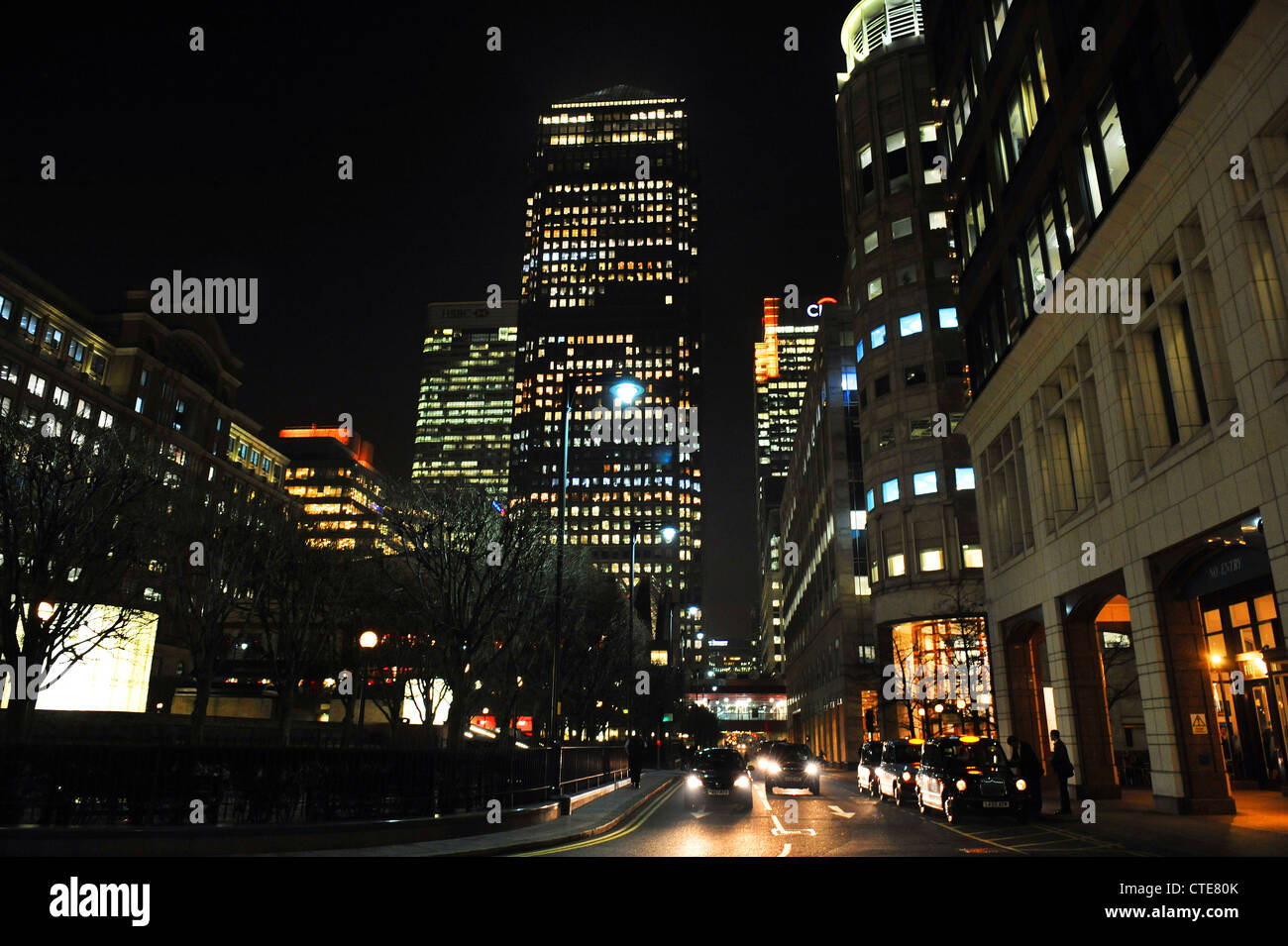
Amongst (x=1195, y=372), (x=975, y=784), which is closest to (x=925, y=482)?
(x=1195, y=372)

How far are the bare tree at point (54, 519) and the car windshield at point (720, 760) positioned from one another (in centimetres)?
2041

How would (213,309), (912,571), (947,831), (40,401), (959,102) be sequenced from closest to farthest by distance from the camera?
1. (947,831)
2. (959,102)
3. (912,571)
4. (40,401)
5. (213,309)

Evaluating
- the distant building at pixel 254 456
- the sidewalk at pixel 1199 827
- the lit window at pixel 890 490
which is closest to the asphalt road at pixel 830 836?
the sidewalk at pixel 1199 827

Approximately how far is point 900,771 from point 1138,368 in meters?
13.8

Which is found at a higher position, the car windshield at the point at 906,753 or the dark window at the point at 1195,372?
the dark window at the point at 1195,372

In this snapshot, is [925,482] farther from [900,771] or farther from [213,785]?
[213,785]

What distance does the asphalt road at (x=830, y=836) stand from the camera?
44.2ft

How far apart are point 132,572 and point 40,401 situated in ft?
174

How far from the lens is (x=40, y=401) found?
76688 mm

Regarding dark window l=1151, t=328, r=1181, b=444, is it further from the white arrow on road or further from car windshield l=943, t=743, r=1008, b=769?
the white arrow on road

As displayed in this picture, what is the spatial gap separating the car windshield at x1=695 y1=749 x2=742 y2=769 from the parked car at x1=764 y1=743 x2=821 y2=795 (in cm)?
429

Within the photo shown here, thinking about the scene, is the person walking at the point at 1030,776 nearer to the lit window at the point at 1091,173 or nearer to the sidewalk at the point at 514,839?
the sidewalk at the point at 514,839

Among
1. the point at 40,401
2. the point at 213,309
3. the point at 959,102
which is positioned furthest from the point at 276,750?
the point at 213,309

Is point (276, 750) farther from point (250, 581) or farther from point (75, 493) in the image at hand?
point (250, 581)
